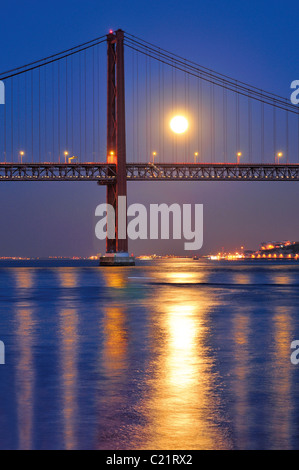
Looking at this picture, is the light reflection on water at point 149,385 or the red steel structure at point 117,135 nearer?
the light reflection on water at point 149,385

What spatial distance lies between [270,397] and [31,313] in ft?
39.7

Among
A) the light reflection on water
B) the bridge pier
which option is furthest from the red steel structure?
the light reflection on water

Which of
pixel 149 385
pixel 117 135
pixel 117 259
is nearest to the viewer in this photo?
pixel 149 385

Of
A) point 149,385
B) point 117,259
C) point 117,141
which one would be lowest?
point 117,259

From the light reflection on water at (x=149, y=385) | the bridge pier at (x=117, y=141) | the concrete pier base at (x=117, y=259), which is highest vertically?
the bridge pier at (x=117, y=141)

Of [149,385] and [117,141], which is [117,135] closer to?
[117,141]

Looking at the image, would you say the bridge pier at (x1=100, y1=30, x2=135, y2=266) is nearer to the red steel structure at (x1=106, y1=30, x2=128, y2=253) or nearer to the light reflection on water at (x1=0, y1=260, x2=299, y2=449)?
the red steel structure at (x1=106, y1=30, x2=128, y2=253)

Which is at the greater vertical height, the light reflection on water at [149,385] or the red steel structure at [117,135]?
the red steel structure at [117,135]

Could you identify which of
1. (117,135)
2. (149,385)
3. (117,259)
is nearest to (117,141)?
(117,135)

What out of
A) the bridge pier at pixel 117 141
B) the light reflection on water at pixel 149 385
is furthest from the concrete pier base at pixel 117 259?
the light reflection on water at pixel 149 385

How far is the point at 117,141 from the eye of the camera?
71875 mm

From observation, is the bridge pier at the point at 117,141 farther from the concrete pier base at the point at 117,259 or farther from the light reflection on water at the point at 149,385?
the light reflection on water at the point at 149,385

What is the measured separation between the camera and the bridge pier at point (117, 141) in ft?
237
